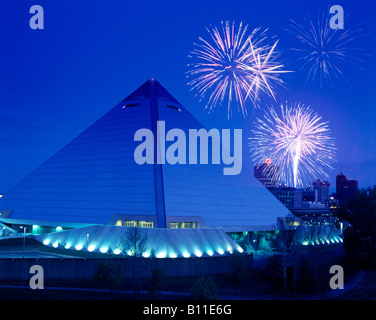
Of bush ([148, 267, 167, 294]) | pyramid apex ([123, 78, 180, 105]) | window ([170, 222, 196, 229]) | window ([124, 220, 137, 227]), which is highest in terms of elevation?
pyramid apex ([123, 78, 180, 105])

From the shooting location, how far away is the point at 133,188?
137 feet

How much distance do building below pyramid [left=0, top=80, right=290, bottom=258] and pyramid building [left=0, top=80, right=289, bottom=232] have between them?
0.11m

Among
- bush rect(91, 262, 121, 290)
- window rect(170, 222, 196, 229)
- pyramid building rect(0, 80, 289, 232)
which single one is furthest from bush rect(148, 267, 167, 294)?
window rect(170, 222, 196, 229)

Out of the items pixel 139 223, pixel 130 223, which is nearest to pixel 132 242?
pixel 139 223

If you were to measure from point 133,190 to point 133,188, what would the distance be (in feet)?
1.00

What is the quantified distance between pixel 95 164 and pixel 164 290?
948 inches

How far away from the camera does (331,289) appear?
3216 centimetres

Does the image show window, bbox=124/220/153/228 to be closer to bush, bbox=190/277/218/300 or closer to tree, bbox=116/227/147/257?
tree, bbox=116/227/147/257

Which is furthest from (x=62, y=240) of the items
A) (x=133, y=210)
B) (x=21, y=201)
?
(x=21, y=201)

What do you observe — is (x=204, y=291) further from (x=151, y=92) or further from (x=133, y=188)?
(x=151, y=92)

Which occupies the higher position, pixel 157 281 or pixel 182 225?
pixel 182 225

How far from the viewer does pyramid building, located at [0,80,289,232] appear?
40.2m

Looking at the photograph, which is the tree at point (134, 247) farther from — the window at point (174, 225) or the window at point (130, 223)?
the window at point (174, 225)

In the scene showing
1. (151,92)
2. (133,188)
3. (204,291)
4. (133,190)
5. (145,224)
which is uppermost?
(151,92)
